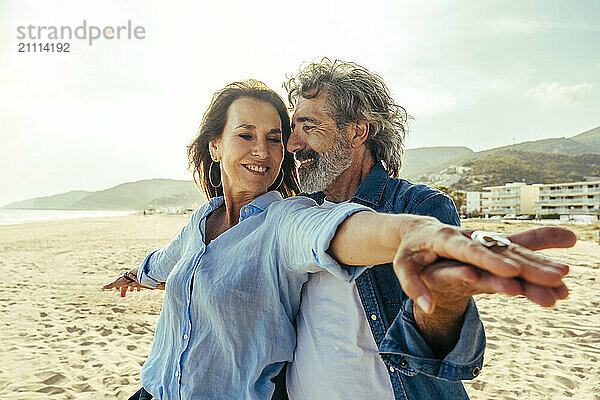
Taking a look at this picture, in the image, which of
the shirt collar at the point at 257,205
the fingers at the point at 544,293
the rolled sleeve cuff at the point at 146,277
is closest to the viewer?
the fingers at the point at 544,293

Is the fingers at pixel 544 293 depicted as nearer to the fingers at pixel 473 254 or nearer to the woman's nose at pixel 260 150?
the fingers at pixel 473 254

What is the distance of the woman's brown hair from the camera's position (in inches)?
91.0

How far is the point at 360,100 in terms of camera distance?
2.49 m

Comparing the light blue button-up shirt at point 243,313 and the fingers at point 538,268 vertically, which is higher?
the fingers at point 538,268

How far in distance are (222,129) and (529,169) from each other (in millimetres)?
115637

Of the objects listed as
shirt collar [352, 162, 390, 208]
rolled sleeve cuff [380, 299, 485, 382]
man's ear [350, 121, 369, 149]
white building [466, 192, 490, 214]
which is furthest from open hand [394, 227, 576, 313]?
white building [466, 192, 490, 214]

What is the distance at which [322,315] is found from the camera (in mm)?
1653

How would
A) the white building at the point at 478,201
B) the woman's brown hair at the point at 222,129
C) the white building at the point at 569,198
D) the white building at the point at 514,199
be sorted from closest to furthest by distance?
the woman's brown hair at the point at 222,129 → the white building at the point at 569,198 → the white building at the point at 514,199 → the white building at the point at 478,201

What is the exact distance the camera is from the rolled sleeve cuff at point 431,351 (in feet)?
3.77

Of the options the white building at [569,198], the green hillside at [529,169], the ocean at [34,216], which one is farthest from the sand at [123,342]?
the green hillside at [529,169]

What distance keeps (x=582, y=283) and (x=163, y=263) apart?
1195 centimetres

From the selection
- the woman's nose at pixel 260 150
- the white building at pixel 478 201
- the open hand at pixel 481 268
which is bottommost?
the white building at pixel 478 201

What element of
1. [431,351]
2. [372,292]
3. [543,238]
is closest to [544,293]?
[543,238]

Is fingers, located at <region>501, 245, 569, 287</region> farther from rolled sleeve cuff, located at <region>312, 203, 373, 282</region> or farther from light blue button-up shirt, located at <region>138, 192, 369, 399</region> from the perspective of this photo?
light blue button-up shirt, located at <region>138, 192, 369, 399</region>
